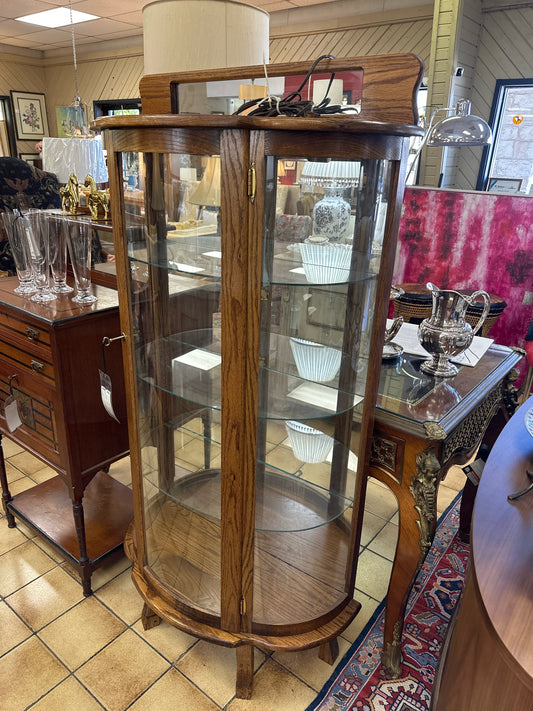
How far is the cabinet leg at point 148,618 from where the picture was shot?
165 centimetres

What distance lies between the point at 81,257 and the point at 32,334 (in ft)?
1.00

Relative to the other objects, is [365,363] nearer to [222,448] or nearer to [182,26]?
[222,448]

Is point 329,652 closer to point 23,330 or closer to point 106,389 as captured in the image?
point 106,389

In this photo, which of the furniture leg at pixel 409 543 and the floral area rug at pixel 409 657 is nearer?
the furniture leg at pixel 409 543

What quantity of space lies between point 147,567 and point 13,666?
1.62 feet

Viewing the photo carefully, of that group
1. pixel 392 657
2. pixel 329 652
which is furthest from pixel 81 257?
pixel 392 657

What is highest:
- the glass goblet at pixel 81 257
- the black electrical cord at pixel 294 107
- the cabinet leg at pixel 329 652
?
the black electrical cord at pixel 294 107

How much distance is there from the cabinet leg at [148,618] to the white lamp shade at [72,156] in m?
1.99

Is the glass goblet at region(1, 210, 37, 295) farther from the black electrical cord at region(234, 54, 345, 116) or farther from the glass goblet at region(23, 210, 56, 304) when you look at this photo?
the black electrical cord at region(234, 54, 345, 116)

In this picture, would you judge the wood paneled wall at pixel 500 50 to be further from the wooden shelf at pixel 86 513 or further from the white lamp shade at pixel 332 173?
the wooden shelf at pixel 86 513

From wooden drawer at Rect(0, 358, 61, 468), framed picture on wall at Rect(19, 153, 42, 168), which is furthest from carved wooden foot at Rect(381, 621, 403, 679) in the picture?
framed picture on wall at Rect(19, 153, 42, 168)

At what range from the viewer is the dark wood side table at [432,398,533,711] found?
73 centimetres

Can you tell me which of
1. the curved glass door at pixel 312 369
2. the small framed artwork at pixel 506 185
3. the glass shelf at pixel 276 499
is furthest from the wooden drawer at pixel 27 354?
the small framed artwork at pixel 506 185

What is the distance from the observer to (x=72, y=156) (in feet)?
8.39
